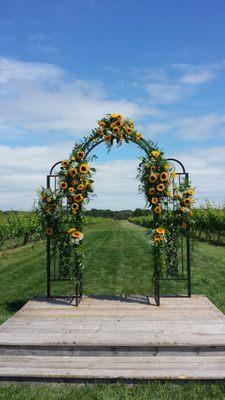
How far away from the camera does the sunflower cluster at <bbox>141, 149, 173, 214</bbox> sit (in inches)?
280

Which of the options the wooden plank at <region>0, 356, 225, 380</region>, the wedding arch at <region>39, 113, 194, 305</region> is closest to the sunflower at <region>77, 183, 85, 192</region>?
the wedding arch at <region>39, 113, 194, 305</region>

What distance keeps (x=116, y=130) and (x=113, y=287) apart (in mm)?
4341

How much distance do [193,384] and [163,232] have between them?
288 centimetres

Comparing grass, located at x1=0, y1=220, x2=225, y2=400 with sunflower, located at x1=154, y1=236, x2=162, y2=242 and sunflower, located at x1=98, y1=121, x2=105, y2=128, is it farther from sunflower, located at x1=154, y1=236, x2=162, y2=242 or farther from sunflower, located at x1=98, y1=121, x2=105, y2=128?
sunflower, located at x1=98, y1=121, x2=105, y2=128

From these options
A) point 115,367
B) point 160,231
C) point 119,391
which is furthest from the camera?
point 160,231

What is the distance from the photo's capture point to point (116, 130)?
738 cm

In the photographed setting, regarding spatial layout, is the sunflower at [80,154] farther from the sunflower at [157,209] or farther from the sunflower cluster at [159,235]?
the sunflower cluster at [159,235]

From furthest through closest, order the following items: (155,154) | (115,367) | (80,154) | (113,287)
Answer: (113,287) → (80,154) → (155,154) → (115,367)

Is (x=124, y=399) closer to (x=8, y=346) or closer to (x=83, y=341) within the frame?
(x=83, y=341)

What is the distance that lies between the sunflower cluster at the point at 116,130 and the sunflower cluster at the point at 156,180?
0.48 meters

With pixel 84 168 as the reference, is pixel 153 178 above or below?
below

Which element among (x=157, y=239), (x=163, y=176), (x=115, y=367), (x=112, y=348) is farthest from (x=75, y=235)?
(x=115, y=367)

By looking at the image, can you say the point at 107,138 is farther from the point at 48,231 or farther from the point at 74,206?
the point at 48,231

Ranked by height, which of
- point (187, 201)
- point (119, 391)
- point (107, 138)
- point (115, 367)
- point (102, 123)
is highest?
point (102, 123)
